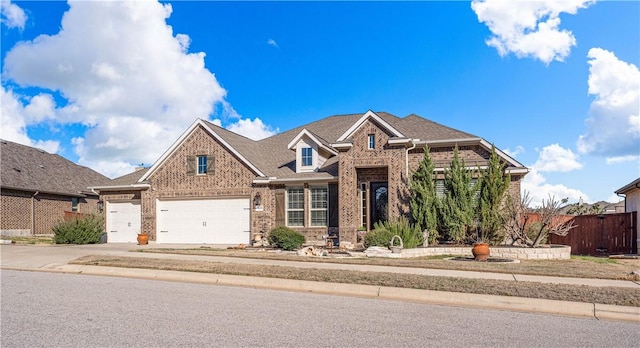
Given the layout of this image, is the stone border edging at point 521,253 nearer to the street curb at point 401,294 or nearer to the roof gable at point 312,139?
the street curb at point 401,294

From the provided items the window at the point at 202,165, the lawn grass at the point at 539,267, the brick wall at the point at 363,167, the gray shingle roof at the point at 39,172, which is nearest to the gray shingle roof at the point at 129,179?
the gray shingle roof at the point at 39,172

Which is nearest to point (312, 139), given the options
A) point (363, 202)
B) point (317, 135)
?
point (317, 135)

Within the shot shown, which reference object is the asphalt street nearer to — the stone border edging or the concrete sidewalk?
the concrete sidewalk

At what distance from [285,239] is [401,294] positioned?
379 inches

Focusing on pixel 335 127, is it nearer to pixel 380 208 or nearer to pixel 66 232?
pixel 380 208

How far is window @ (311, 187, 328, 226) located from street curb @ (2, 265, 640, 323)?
9.75 meters

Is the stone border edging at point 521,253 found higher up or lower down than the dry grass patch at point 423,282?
lower down


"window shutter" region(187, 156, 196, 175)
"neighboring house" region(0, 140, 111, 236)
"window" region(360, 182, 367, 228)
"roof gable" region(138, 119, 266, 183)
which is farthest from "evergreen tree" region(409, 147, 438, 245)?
"neighboring house" region(0, 140, 111, 236)

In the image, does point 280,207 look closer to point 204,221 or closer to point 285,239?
point 285,239

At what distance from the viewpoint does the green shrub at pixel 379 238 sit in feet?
57.0

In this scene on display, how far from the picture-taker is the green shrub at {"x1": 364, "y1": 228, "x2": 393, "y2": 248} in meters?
17.4

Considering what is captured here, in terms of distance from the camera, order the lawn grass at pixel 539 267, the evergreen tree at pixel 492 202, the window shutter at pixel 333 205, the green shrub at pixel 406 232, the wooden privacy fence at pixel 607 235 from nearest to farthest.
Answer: the lawn grass at pixel 539 267
the green shrub at pixel 406 232
the evergreen tree at pixel 492 202
the wooden privacy fence at pixel 607 235
the window shutter at pixel 333 205

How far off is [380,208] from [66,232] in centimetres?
1408

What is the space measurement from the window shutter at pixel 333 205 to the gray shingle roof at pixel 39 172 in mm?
13046
